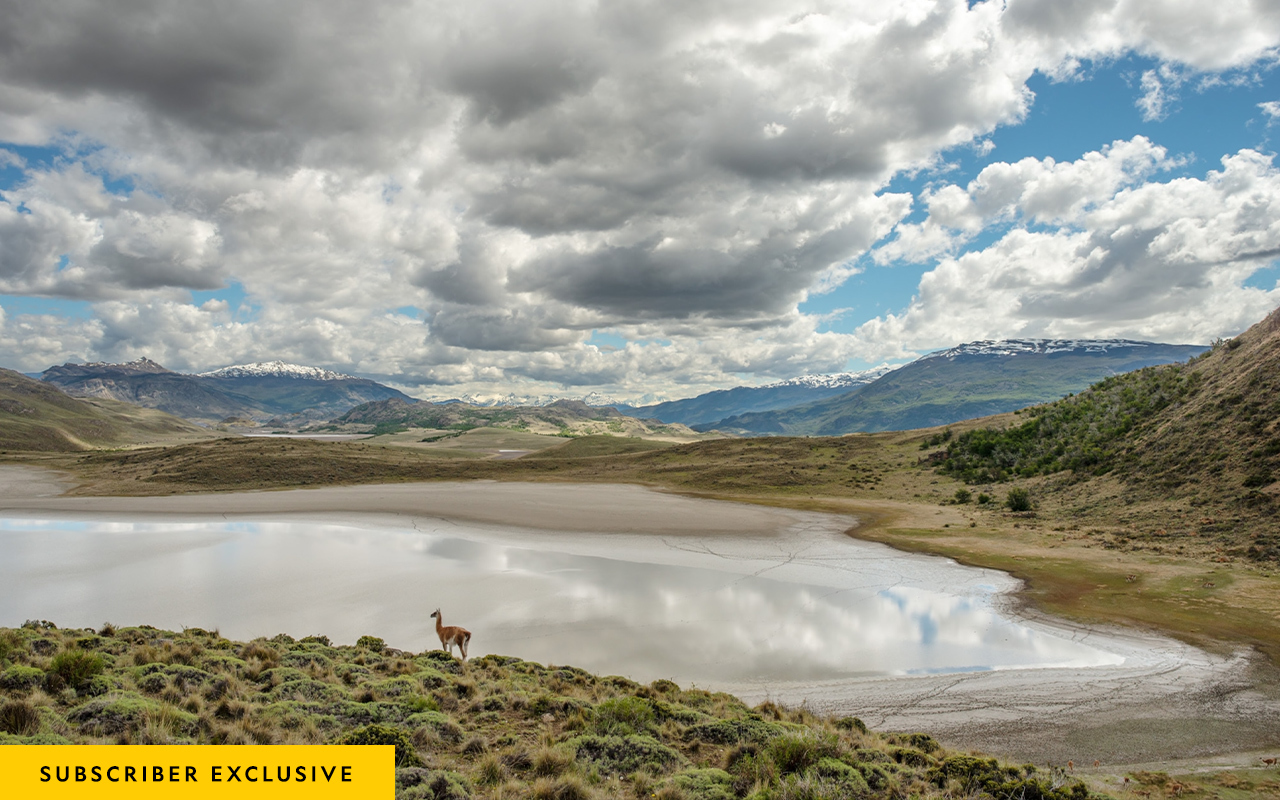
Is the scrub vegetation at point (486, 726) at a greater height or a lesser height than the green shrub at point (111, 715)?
lesser

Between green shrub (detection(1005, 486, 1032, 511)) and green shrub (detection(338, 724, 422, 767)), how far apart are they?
1655 inches

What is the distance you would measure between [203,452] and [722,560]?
7991 centimetres

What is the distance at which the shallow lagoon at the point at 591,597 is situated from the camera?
55.0 feet

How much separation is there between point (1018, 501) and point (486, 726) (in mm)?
40793

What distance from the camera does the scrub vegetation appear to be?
7.96m

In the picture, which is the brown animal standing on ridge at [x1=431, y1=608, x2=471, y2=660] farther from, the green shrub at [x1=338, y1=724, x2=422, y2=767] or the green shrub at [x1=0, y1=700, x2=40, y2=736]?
the green shrub at [x1=0, y1=700, x2=40, y2=736]

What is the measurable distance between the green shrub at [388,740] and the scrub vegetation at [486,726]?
0.03m

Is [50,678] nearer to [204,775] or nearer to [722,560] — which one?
[204,775]

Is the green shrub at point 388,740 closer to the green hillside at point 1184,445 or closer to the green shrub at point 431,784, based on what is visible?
the green shrub at point 431,784

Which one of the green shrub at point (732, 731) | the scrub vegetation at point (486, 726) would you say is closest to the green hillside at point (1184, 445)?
the scrub vegetation at point (486, 726)

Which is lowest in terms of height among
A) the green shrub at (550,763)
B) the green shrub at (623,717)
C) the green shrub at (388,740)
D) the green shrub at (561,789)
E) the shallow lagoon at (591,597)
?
the shallow lagoon at (591,597)

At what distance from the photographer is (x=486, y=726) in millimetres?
10289

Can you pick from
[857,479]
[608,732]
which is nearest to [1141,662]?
[608,732]

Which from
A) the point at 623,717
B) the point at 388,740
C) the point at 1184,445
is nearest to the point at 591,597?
the point at 623,717
